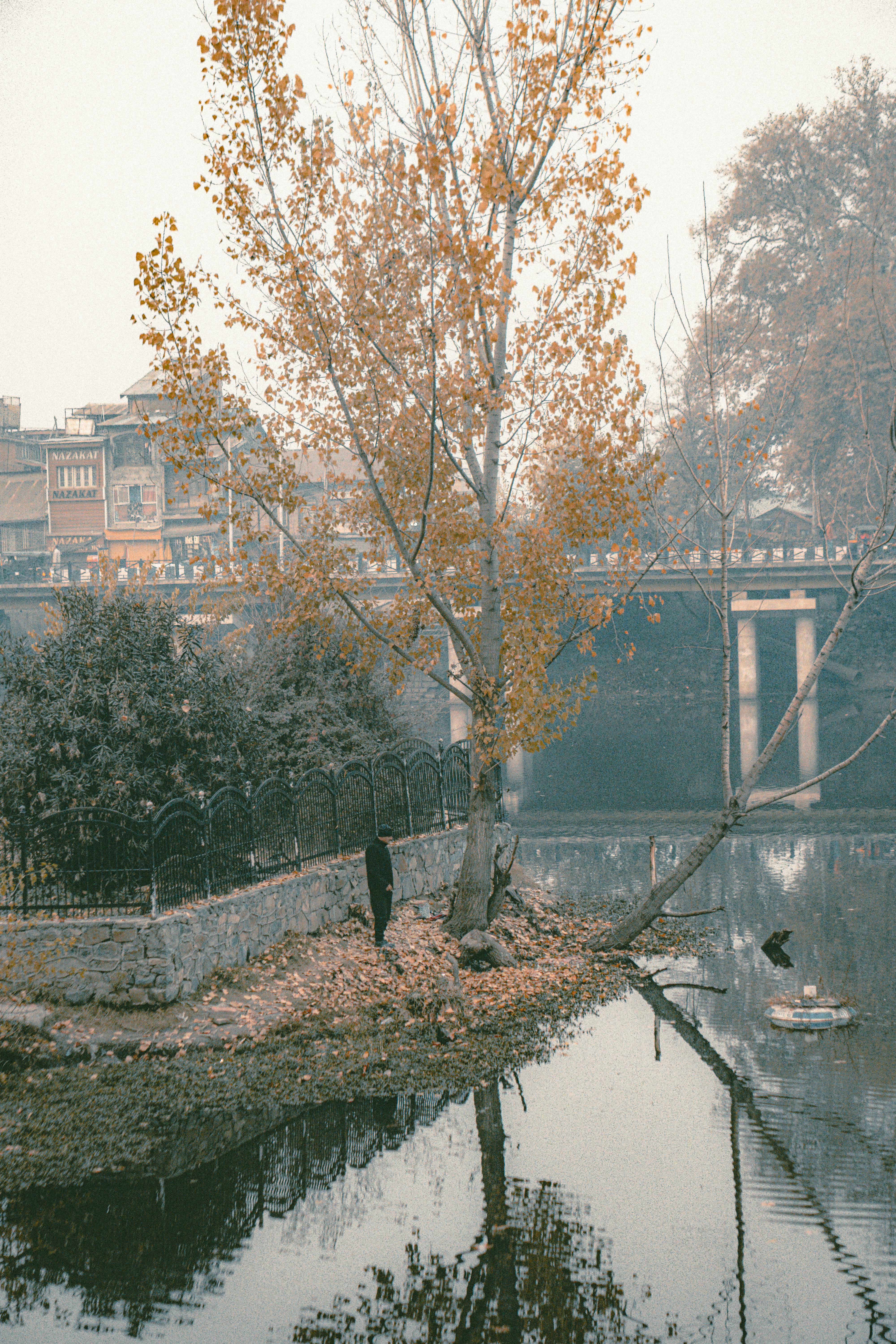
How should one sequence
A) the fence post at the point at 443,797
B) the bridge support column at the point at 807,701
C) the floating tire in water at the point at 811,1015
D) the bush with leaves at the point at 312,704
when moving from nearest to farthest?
the floating tire in water at the point at 811,1015, the bush with leaves at the point at 312,704, the fence post at the point at 443,797, the bridge support column at the point at 807,701

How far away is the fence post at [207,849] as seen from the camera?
1106 cm

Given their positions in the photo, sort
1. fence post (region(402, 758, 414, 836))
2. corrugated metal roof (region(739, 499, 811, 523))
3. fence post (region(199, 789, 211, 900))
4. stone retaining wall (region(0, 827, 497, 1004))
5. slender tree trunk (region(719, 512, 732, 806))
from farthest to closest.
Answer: corrugated metal roof (region(739, 499, 811, 523)) → fence post (region(402, 758, 414, 836)) → slender tree trunk (region(719, 512, 732, 806)) → fence post (region(199, 789, 211, 900)) → stone retaining wall (region(0, 827, 497, 1004))

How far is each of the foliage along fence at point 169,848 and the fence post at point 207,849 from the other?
11 mm

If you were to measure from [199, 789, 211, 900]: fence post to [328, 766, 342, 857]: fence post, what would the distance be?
116 inches

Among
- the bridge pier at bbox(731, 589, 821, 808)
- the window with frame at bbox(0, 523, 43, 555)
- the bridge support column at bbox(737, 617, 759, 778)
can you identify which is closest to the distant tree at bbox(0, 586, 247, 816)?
the bridge pier at bbox(731, 589, 821, 808)

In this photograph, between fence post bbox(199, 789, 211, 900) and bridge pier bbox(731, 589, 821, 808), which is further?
bridge pier bbox(731, 589, 821, 808)

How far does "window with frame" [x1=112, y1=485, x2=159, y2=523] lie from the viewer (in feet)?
208

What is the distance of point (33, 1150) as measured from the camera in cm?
765

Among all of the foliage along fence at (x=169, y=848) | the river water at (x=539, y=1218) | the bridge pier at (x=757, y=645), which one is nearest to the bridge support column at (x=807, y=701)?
the bridge pier at (x=757, y=645)

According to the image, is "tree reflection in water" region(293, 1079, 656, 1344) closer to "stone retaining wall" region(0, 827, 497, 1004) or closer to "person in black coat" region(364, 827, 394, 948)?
"stone retaining wall" region(0, 827, 497, 1004)

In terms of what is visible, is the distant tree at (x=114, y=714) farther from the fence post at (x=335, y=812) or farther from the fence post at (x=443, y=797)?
the fence post at (x=443, y=797)

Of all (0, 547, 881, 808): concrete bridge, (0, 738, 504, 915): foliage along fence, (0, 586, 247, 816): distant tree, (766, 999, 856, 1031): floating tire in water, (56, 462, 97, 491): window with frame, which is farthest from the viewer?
(56, 462, 97, 491): window with frame

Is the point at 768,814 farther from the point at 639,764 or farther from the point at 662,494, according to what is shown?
the point at 662,494

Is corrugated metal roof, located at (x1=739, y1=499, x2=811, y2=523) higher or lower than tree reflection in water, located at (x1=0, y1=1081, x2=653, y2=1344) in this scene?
higher
